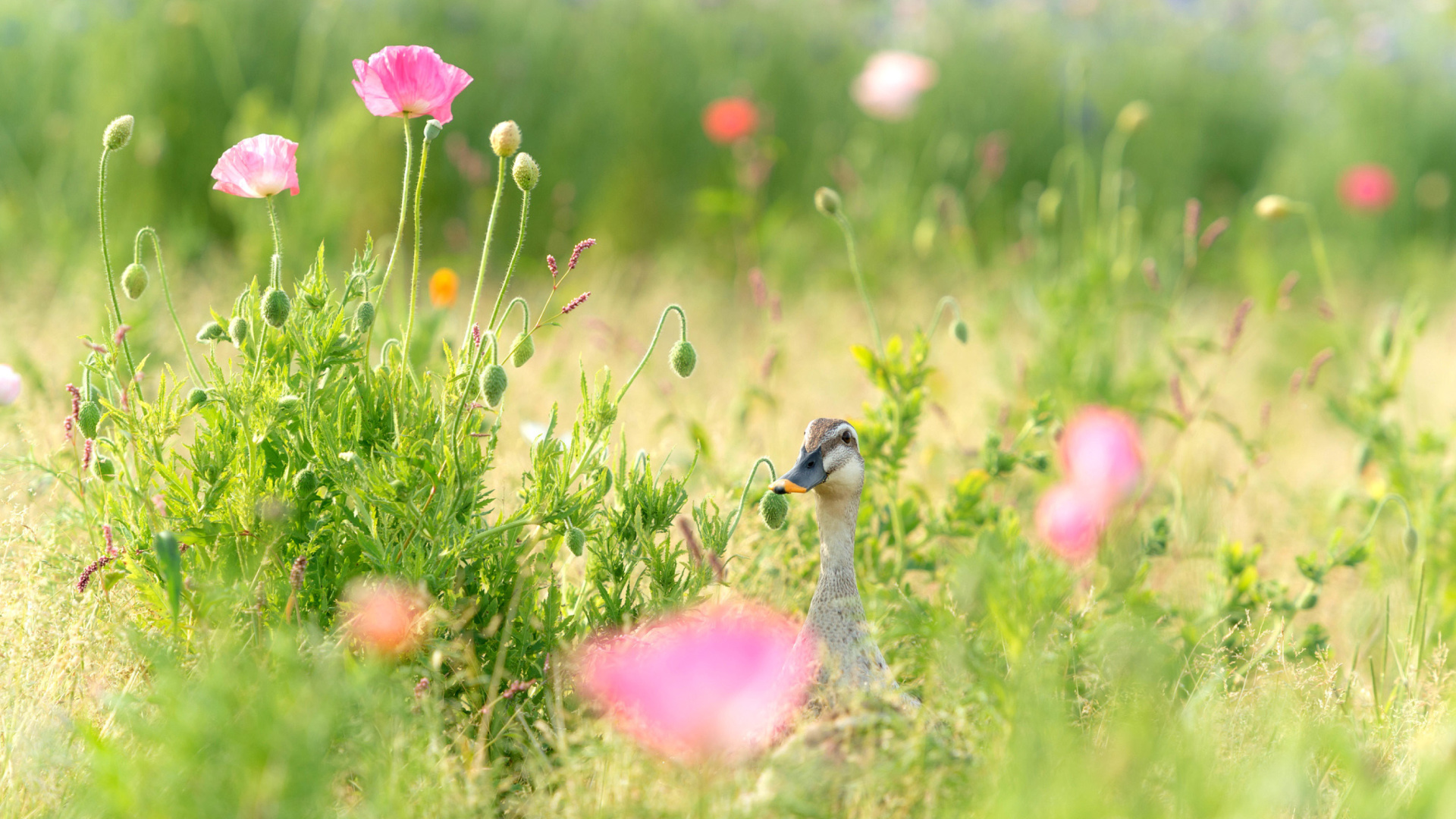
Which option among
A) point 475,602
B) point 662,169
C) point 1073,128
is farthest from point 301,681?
point 1073,128

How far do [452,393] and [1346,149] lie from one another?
6.77 metres

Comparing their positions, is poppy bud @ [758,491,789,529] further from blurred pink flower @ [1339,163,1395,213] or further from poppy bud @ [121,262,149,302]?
blurred pink flower @ [1339,163,1395,213]

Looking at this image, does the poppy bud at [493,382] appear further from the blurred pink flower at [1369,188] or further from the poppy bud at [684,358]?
the blurred pink flower at [1369,188]

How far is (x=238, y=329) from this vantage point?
1720mm

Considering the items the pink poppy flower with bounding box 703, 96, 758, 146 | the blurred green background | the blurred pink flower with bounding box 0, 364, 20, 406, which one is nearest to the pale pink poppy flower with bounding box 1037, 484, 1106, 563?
the blurred pink flower with bounding box 0, 364, 20, 406

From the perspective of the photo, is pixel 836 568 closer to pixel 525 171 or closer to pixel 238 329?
pixel 525 171

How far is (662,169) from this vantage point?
19.5ft

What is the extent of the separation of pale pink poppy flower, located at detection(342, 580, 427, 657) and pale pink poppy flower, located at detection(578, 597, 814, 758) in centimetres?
26

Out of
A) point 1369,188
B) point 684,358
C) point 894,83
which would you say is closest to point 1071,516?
point 684,358

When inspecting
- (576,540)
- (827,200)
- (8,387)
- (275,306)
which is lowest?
(576,540)

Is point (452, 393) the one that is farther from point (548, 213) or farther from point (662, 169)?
point (662, 169)

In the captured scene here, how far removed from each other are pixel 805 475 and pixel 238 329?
0.83 metres

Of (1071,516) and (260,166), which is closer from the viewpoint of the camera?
(260,166)

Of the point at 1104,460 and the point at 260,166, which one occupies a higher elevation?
the point at 260,166
